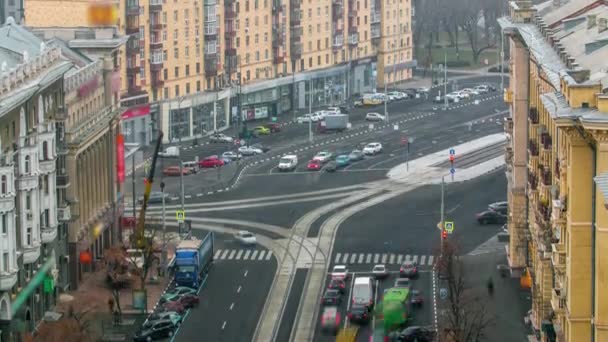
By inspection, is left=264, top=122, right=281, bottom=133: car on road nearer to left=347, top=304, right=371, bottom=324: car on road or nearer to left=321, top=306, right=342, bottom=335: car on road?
left=321, top=306, right=342, bottom=335: car on road

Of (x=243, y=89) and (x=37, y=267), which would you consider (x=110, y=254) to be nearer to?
(x=37, y=267)

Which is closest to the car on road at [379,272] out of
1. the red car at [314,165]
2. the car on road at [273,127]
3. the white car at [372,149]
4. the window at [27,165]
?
the window at [27,165]

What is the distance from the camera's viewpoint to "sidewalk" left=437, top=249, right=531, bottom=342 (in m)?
92.7

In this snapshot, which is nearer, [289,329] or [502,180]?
[289,329]

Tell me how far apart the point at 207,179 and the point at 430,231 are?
94.2 ft

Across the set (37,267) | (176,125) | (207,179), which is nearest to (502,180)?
(207,179)

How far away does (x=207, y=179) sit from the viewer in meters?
146

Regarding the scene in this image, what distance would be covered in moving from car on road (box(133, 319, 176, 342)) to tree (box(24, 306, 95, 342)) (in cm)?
279

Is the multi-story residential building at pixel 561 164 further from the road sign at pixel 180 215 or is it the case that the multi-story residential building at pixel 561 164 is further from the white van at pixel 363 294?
the road sign at pixel 180 215

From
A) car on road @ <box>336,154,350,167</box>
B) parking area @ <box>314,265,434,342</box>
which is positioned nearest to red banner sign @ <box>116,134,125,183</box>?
parking area @ <box>314,265,434,342</box>

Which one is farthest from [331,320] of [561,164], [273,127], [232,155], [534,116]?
[273,127]

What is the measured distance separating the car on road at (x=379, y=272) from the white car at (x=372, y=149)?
163ft

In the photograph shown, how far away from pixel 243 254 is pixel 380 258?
9.28m

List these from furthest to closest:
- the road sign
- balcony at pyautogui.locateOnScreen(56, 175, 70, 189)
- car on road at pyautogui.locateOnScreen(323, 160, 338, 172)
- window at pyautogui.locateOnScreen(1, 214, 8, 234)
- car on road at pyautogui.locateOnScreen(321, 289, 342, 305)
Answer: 1. car on road at pyautogui.locateOnScreen(323, 160, 338, 172)
2. the road sign
3. balcony at pyautogui.locateOnScreen(56, 175, 70, 189)
4. car on road at pyautogui.locateOnScreen(321, 289, 342, 305)
5. window at pyautogui.locateOnScreen(1, 214, 8, 234)
